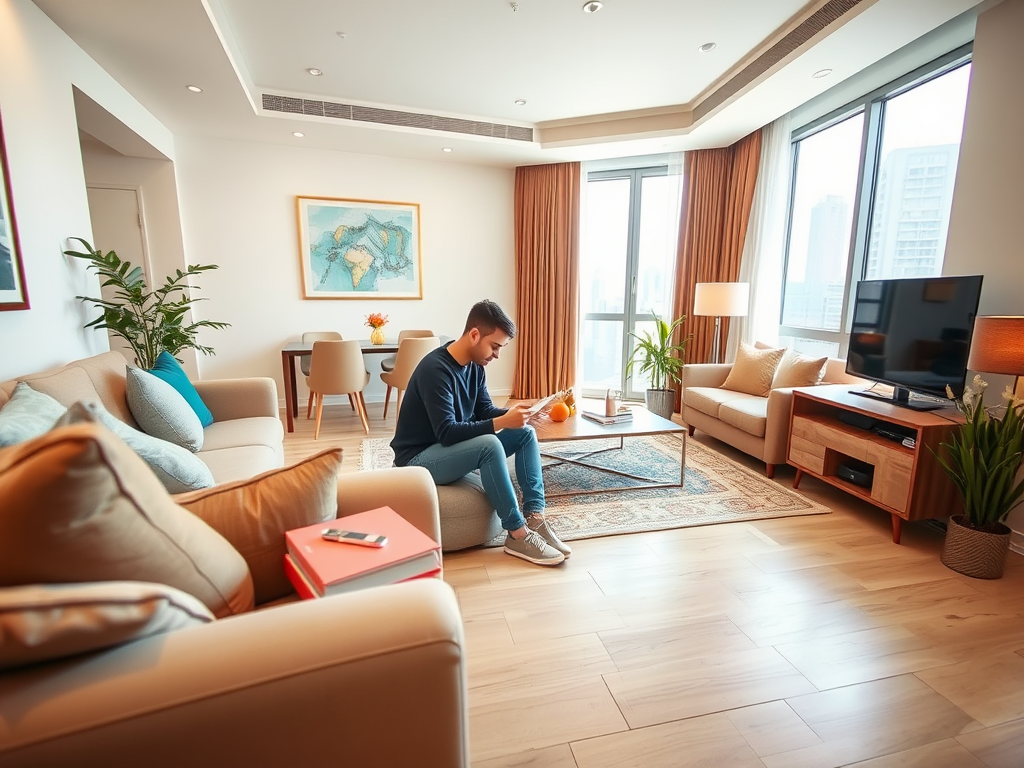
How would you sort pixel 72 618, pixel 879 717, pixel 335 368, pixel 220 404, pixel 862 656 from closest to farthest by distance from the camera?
pixel 72 618 → pixel 879 717 → pixel 862 656 → pixel 220 404 → pixel 335 368

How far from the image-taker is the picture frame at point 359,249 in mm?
4527

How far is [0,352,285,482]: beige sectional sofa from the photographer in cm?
174

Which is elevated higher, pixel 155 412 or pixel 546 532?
pixel 155 412

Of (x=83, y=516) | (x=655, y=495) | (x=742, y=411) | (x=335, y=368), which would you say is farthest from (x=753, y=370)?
(x=83, y=516)

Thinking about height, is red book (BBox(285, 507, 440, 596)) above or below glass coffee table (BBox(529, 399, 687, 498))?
above

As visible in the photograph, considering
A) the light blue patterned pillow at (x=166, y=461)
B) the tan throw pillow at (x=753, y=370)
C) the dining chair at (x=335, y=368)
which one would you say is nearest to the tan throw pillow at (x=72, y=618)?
the light blue patterned pillow at (x=166, y=461)

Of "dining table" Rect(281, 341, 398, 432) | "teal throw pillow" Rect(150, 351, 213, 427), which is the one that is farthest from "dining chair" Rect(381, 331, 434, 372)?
"teal throw pillow" Rect(150, 351, 213, 427)

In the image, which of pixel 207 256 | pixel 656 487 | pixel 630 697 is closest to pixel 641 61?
pixel 656 487

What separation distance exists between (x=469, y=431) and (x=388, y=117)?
3.08 meters

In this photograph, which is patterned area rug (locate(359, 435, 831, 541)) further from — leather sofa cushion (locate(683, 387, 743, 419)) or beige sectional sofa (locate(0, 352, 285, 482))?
beige sectional sofa (locate(0, 352, 285, 482))

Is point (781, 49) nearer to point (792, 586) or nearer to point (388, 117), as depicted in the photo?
point (388, 117)

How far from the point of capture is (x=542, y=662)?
1.51 metres

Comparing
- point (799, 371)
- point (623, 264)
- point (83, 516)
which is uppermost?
point (623, 264)

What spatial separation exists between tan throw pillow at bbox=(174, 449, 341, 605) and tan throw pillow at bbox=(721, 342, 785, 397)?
3328mm
